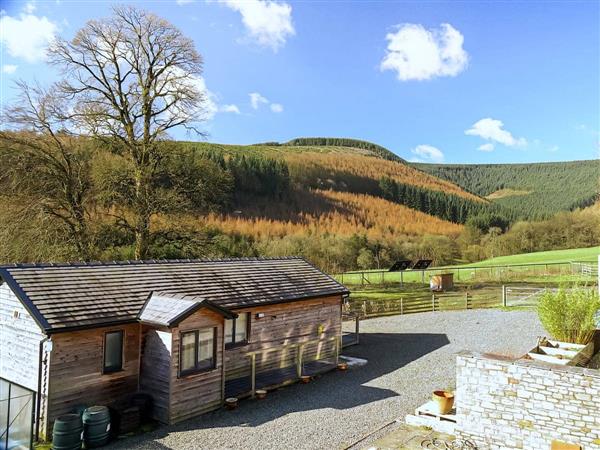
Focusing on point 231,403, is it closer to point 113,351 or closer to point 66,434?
point 113,351

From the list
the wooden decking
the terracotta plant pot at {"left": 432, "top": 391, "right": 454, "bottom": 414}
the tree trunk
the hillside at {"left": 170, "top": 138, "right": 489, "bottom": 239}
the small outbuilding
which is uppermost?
the hillside at {"left": 170, "top": 138, "right": 489, "bottom": 239}

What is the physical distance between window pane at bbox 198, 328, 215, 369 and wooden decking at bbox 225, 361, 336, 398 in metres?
1.29

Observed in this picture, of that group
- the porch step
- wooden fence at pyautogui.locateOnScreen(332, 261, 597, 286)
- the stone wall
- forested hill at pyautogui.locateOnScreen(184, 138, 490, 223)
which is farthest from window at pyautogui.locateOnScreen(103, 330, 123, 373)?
forested hill at pyautogui.locateOnScreen(184, 138, 490, 223)

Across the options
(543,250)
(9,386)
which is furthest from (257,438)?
(543,250)

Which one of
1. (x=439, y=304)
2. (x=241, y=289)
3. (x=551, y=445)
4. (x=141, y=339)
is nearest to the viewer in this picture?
(x=551, y=445)

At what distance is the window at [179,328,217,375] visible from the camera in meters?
10.7

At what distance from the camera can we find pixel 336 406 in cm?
1146

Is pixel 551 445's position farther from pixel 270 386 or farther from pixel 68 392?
pixel 68 392

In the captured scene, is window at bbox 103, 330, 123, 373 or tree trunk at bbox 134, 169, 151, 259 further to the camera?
tree trunk at bbox 134, 169, 151, 259

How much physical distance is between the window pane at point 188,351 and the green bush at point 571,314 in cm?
1001

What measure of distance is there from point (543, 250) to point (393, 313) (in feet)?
181

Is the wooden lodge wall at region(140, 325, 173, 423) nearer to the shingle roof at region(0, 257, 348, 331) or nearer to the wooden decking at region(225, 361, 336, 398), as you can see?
the shingle roof at region(0, 257, 348, 331)

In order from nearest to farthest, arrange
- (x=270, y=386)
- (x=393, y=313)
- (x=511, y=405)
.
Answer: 1. (x=511, y=405)
2. (x=270, y=386)
3. (x=393, y=313)

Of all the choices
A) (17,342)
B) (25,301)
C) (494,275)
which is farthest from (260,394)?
(494,275)
